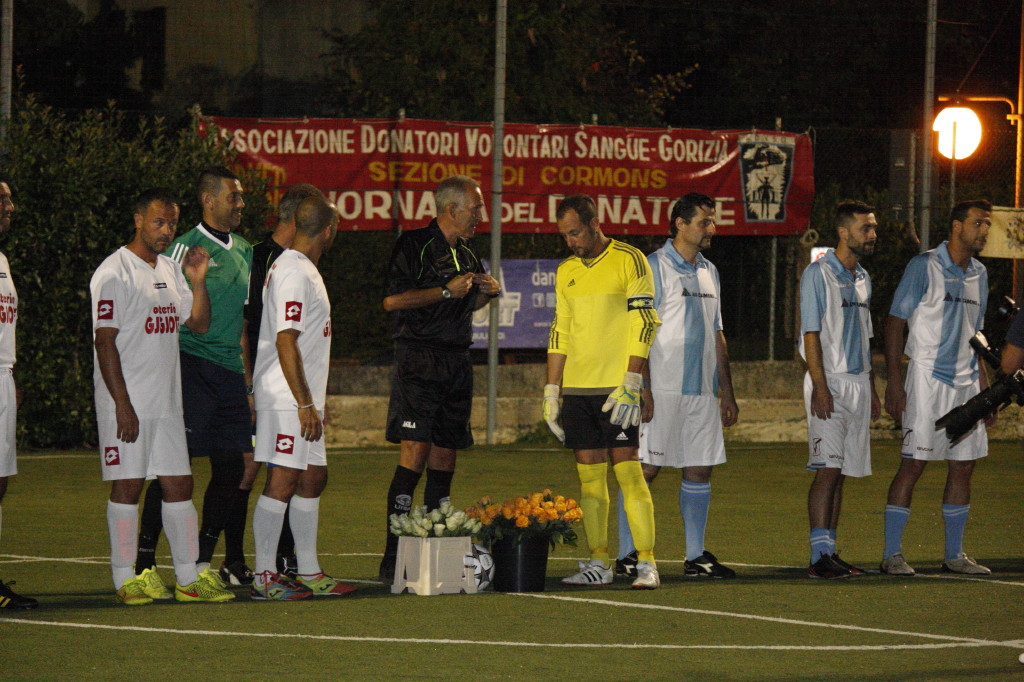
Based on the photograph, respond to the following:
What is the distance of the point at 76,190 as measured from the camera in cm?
1684

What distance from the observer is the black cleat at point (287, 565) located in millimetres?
9797

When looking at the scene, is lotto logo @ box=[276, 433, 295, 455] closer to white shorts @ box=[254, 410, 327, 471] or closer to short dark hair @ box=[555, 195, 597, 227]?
white shorts @ box=[254, 410, 327, 471]

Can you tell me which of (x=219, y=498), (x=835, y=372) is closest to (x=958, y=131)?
(x=835, y=372)

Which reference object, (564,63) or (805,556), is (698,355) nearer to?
(805,556)

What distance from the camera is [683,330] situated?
32.9ft

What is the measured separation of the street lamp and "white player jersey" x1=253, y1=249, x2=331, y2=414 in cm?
1203

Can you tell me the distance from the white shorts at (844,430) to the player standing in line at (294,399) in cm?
298

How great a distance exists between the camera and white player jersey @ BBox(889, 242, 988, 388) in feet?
34.0

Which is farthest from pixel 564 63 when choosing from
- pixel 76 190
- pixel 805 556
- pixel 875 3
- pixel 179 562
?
pixel 179 562

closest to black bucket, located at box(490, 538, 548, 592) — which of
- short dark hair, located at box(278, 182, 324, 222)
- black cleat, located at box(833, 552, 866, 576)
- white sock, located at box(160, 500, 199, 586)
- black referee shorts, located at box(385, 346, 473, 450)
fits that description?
black referee shorts, located at box(385, 346, 473, 450)

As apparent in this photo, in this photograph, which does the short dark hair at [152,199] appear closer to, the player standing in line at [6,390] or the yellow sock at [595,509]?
the player standing in line at [6,390]

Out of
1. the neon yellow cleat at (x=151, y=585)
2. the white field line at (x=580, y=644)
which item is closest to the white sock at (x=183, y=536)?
the neon yellow cleat at (x=151, y=585)

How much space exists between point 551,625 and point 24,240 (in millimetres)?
10097

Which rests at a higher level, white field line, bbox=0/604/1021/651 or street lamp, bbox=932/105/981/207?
street lamp, bbox=932/105/981/207
